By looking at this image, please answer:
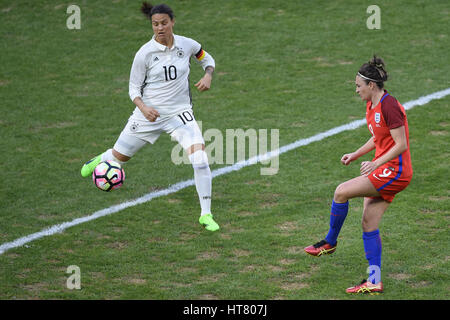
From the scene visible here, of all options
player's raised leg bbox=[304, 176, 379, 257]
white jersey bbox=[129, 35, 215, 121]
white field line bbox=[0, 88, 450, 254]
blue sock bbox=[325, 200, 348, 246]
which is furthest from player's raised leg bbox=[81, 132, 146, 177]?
blue sock bbox=[325, 200, 348, 246]

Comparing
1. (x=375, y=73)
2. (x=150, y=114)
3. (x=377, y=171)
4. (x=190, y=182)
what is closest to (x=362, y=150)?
(x=377, y=171)

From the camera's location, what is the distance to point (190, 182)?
357 inches

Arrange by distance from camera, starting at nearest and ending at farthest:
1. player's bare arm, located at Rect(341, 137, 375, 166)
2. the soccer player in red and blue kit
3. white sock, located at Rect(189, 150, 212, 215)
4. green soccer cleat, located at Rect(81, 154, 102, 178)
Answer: the soccer player in red and blue kit < player's bare arm, located at Rect(341, 137, 375, 166) < white sock, located at Rect(189, 150, 212, 215) < green soccer cleat, located at Rect(81, 154, 102, 178)

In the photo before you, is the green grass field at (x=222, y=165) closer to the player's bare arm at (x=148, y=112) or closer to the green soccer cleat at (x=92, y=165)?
the green soccer cleat at (x=92, y=165)

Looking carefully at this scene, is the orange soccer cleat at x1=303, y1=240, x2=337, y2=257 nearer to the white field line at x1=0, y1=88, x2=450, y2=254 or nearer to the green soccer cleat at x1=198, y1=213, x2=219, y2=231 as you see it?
the green soccer cleat at x1=198, y1=213, x2=219, y2=231

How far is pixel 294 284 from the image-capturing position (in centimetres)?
630

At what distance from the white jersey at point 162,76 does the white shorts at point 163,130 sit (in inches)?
3.2

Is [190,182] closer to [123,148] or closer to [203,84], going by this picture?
[123,148]

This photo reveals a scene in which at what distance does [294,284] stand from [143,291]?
4.59 feet

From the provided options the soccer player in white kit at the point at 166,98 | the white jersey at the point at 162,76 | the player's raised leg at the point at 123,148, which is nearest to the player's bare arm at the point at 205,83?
the soccer player in white kit at the point at 166,98

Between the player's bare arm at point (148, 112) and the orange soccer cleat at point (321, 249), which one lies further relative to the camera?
the player's bare arm at point (148, 112)

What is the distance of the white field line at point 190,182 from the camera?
295 inches

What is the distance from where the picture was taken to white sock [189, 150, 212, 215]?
7.48 m

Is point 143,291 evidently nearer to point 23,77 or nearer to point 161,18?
point 161,18
